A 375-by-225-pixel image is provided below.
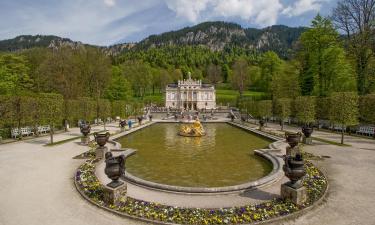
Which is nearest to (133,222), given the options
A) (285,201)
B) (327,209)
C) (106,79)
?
(285,201)

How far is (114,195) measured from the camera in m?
8.68

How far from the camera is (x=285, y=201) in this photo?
8.80m

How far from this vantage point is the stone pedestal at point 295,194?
853cm

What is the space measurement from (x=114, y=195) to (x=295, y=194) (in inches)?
237

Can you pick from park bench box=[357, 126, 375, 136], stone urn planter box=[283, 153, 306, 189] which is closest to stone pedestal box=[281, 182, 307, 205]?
stone urn planter box=[283, 153, 306, 189]

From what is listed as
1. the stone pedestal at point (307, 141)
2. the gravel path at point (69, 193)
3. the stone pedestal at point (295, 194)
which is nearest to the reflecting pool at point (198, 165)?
the stone pedestal at point (295, 194)

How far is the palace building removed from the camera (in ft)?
306

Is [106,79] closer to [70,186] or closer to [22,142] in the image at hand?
[22,142]

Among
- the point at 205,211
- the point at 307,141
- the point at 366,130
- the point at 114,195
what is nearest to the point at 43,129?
the point at 114,195

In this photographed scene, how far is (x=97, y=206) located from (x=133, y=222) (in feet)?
5.72

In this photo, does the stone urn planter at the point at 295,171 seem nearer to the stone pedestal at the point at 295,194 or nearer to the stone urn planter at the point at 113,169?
the stone pedestal at the point at 295,194

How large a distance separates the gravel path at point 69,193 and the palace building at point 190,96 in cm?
7698

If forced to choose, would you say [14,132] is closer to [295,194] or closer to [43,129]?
[43,129]

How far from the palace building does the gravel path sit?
77.0m
